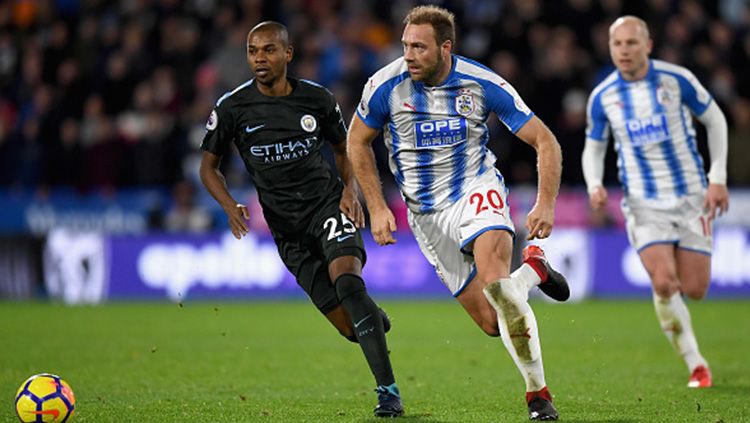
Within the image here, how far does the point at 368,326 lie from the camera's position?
290 inches

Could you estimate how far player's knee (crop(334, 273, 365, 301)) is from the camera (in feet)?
24.4

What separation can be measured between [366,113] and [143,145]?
40.5ft

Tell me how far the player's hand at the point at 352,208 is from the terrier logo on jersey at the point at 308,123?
0.47 m

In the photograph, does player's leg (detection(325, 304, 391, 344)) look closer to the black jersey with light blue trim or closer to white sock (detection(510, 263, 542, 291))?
the black jersey with light blue trim

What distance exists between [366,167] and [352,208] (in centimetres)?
54

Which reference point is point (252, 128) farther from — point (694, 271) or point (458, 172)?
point (694, 271)

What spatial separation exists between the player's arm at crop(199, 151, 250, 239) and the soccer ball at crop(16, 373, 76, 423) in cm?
171

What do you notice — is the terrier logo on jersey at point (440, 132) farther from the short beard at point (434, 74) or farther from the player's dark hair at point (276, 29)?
the player's dark hair at point (276, 29)

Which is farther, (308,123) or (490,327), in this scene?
(308,123)

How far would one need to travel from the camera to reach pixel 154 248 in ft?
58.5

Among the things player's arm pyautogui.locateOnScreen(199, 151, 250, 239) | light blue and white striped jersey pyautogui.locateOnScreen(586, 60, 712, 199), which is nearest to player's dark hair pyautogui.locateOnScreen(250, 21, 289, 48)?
player's arm pyautogui.locateOnScreen(199, 151, 250, 239)

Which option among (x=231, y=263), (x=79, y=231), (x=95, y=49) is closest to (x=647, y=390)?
(x=231, y=263)

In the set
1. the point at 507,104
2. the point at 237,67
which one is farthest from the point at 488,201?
the point at 237,67

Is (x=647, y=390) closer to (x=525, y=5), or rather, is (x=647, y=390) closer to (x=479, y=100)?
(x=479, y=100)
